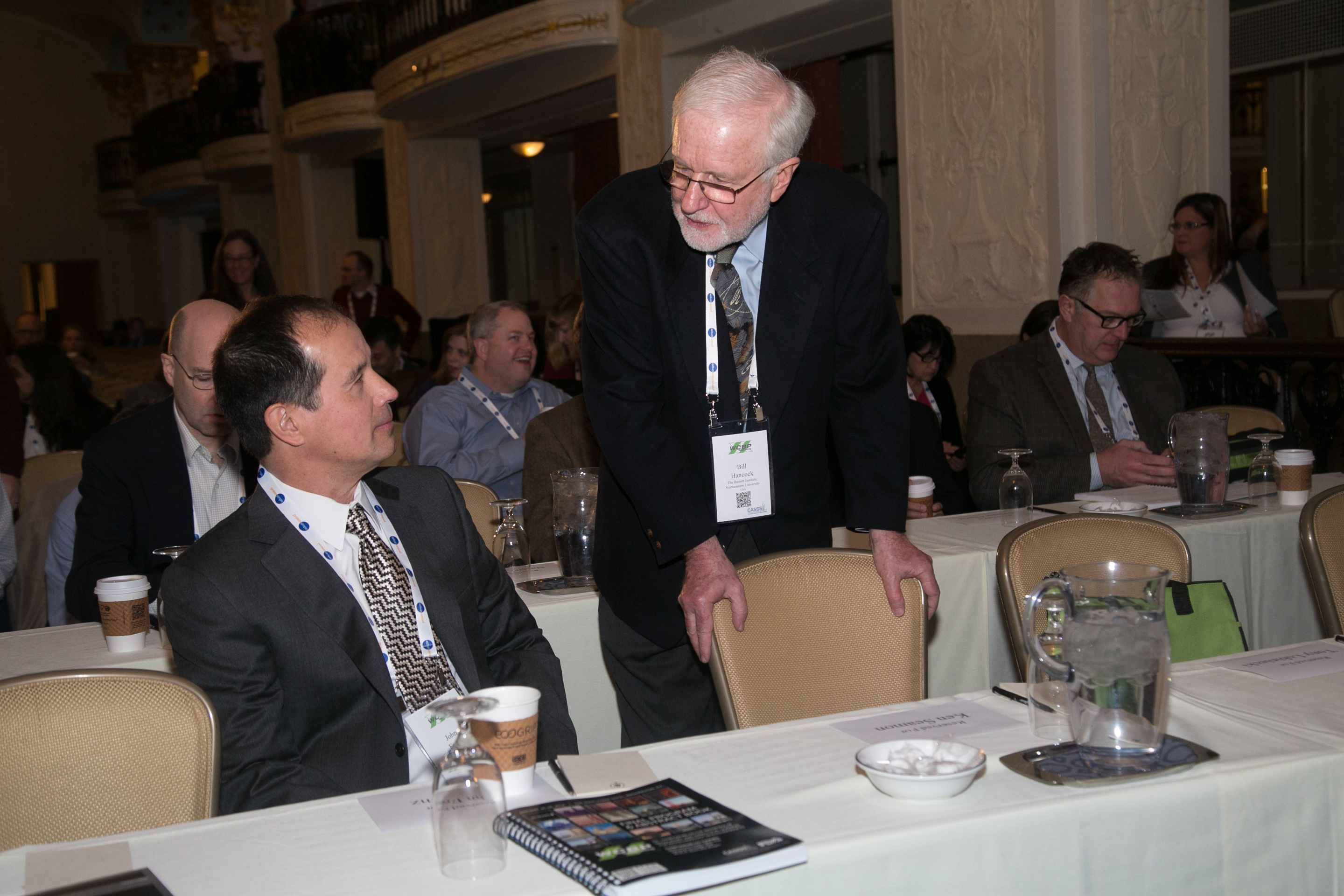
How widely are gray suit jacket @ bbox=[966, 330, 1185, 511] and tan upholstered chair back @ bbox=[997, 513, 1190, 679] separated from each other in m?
1.20

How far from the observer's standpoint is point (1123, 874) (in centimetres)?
139

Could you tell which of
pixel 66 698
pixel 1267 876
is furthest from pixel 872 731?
pixel 66 698

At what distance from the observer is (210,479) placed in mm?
2947

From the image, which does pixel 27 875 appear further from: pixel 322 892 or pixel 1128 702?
pixel 1128 702

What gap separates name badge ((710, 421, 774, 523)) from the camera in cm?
214

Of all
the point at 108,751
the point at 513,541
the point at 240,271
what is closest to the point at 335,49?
the point at 240,271

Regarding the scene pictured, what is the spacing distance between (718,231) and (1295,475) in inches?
88.3

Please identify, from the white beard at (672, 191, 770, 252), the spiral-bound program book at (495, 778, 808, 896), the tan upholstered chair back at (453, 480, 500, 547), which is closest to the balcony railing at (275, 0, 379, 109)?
the tan upholstered chair back at (453, 480, 500, 547)

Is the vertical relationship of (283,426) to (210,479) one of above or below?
above

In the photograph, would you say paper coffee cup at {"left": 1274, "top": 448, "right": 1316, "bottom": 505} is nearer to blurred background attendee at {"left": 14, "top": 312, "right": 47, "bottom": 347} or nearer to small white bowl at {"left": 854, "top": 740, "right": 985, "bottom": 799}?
small white bowl at {"left": 854, "top": 740, "right": 985, "bottom": 799}

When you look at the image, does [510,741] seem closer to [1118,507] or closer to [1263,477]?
[1118,507]

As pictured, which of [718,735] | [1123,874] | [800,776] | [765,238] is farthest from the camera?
[765,238]

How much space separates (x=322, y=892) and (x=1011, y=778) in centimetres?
81

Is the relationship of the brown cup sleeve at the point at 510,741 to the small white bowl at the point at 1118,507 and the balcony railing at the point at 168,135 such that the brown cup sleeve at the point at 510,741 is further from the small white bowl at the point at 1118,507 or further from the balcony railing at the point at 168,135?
the balcony railing at the point at 168,135
